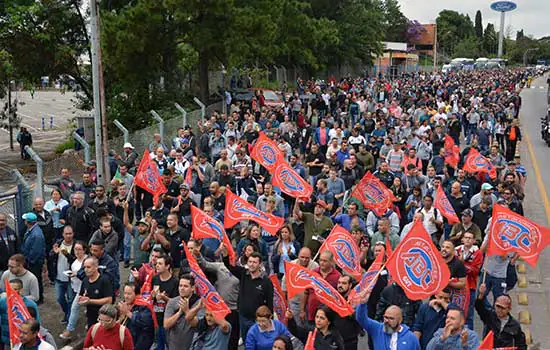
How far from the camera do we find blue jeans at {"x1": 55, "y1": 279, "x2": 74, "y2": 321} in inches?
377

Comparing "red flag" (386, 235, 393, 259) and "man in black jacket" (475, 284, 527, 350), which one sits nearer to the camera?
"man in black jacket" (475, 284, 527, 350)

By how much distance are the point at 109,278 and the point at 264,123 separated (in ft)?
42.7

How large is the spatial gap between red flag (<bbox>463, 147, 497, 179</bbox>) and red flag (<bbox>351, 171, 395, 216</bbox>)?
300 cm

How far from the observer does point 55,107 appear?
62812mm

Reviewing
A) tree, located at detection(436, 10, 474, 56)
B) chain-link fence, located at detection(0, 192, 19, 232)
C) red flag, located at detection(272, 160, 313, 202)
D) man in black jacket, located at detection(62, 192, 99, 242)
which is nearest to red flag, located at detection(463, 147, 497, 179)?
red flag, located at detection(272, 160, 313, 202)

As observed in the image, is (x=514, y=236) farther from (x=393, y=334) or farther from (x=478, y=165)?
(x=478, y=165)

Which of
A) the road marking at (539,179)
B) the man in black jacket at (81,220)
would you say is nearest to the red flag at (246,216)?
the man in black jacket at (81,220)

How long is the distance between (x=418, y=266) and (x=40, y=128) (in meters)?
41.4

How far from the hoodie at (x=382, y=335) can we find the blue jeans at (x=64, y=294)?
4352 millimetres

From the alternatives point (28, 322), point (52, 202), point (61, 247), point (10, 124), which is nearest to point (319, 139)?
point (52, 202)

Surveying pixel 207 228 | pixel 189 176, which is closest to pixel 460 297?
pixel 207 228

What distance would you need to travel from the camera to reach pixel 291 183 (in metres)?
12.4

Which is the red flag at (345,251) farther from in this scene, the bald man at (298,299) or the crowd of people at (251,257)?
the bald man at (298,299)

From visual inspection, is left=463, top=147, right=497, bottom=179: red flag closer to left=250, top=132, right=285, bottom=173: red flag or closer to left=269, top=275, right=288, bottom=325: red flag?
left=250, top=132, right=285, bottom=173: red flag
